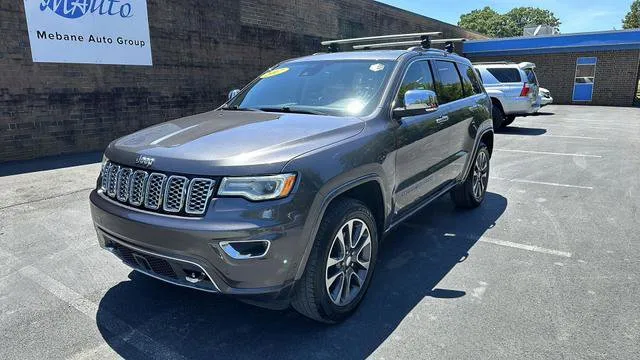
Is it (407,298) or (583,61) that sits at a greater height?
(583,61)

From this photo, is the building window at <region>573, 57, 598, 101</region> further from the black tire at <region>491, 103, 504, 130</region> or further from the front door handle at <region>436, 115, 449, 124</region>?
the front door handle at <region>436, 115, 449, 124</region>

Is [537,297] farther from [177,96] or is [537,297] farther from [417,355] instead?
[177,96]

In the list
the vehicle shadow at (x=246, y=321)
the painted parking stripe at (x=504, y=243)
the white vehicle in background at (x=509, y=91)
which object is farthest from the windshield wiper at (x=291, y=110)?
the white vehicle in background at (x=509, y=91)

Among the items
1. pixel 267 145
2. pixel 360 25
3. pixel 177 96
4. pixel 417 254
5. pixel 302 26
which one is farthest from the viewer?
pixel 360 25

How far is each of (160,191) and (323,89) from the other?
175 cm

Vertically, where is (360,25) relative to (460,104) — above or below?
above

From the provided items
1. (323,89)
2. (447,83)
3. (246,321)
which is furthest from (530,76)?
(246,321)

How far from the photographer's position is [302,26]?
15.0m

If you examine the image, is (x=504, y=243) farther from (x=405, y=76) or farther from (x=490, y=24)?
(x=490, y=24)

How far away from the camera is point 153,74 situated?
34.7 feet

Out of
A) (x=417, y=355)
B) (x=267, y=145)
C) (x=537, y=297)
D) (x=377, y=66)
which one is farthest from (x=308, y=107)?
(x=537, y=297)

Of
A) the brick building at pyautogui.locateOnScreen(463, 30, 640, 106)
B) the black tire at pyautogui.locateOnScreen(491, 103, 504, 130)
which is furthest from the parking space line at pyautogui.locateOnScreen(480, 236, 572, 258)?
the brick building at pyautogui.locateOnScreen(463, 30, 640, 106)

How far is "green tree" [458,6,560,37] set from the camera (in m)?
75.1

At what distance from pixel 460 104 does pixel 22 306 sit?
4.42 metres
